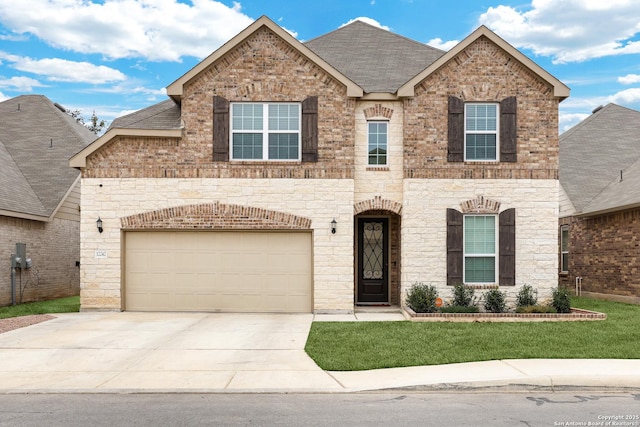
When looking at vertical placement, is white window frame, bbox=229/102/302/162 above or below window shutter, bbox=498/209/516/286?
above

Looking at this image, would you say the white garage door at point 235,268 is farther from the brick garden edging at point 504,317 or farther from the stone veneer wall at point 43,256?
the stone veneer wall at point 43,256

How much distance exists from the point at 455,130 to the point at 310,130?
3.82m

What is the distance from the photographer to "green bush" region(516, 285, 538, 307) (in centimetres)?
1606

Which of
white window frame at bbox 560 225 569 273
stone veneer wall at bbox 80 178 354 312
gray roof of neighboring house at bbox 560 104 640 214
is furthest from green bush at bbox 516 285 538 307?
white window frame at bbox 560 225 569 273

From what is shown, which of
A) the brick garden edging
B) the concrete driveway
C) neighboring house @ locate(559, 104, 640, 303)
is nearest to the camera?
the concrete driveway

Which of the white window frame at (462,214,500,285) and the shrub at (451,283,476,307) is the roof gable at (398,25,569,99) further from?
the shrub at (451,283,476,307)

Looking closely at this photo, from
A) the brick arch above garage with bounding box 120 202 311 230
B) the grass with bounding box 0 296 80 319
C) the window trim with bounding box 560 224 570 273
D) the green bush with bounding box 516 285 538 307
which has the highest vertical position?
the brick arch above garage with bounding box 120 202 311 230

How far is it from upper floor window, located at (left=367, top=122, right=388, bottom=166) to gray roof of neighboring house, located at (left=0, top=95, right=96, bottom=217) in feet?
36.3

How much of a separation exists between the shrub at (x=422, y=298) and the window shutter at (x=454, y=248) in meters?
0.65

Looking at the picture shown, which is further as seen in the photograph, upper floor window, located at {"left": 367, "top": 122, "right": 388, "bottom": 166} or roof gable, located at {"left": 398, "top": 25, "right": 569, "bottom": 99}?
upper floor window, located at {"left": 367, "top": 122, "right": 388, "bottom": 166}

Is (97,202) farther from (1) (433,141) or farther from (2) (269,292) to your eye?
(1) (433,141)

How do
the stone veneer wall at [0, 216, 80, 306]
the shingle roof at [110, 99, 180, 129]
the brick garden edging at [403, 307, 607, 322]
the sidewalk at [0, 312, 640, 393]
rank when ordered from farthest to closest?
1. the stone veneer wall at [0, 216, 80, 306]
2. the shingle roof at [110, 99, 180, 129]
3. the brick garden edging at [403, 307, 607, 322]
4. the sidewalk at [0, 312, 640, 393]

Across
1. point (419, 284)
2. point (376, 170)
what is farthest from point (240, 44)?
point (419, 284)

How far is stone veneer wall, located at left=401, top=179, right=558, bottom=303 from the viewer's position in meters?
16.3
